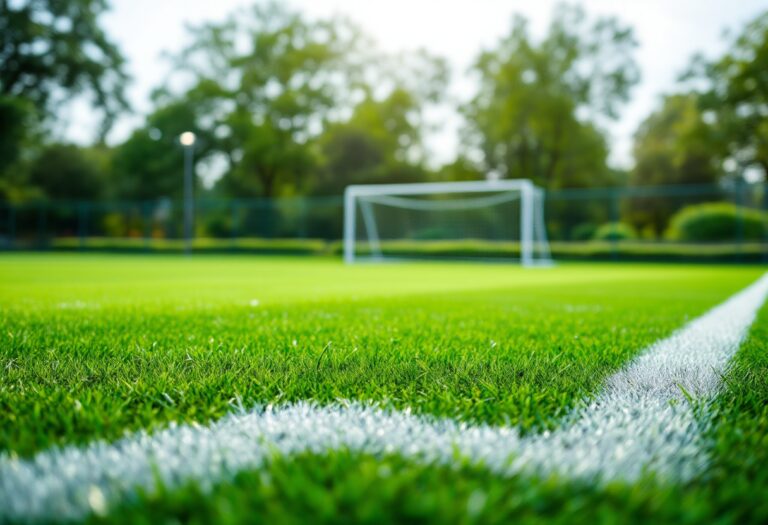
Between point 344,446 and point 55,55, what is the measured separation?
123 ft

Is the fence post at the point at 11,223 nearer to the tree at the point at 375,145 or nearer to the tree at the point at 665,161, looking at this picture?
the tree at the point at 375,145

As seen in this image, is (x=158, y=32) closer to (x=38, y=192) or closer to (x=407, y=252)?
(x=38, y=192)

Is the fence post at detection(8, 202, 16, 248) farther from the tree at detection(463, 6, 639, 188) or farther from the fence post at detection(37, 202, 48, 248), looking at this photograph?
the tree at detection(463, 6, 639, 188)

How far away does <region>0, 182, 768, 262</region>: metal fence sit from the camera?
1936cm

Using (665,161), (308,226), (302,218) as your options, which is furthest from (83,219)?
(665,161)

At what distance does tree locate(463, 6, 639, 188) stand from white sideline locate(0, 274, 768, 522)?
108 feet

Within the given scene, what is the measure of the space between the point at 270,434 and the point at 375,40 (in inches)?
1587

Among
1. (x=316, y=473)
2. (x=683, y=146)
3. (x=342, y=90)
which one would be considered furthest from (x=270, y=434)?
(x=342, y=90)

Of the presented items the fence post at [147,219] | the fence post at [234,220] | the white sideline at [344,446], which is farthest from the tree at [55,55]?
the white sideline at [344,446]

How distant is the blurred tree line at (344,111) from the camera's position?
29969mm

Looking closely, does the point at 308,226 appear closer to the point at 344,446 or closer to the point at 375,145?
the point at 375,145

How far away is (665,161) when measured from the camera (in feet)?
135

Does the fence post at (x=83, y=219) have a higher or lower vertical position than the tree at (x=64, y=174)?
lower

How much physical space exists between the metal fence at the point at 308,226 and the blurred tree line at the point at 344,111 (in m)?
0.51
